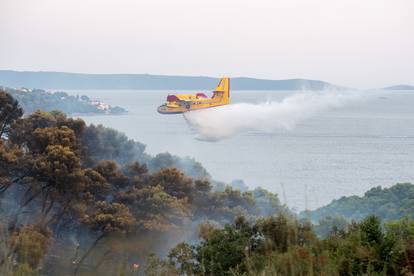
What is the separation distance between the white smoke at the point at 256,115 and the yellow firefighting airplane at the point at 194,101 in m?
1.37

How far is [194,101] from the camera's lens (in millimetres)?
48875

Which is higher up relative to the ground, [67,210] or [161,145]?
[67,210]

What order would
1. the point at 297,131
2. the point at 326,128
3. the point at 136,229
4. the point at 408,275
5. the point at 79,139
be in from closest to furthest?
the point at 408,275, the point at 136,229, the point at 79,139, the point at 297,131, the point at 326,128

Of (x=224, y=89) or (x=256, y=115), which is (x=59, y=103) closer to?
(x=256, y=115)

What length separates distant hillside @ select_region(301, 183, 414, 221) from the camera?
3133cm

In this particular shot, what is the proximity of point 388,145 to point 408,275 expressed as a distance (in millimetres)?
78609

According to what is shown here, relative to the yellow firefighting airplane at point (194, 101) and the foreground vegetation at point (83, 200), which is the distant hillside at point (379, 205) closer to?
the foreground vegetation at point (83, 200)

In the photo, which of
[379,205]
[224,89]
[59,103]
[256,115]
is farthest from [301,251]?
[59,103]

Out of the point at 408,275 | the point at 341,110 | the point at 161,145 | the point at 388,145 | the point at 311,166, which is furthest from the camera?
the point at 341,110

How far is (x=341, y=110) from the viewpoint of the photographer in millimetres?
143500

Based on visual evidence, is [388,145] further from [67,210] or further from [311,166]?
[67,210]

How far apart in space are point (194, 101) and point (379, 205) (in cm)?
1953

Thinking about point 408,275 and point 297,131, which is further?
point 297,131

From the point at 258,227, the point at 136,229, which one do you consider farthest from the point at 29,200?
the point at 258,227
